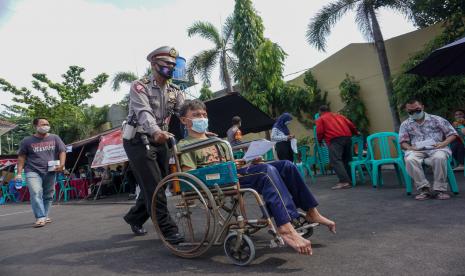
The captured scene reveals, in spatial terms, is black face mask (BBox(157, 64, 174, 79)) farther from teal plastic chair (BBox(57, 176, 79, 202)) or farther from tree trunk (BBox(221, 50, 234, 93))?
tree trunk (BBox(221, 50, 234, 93))

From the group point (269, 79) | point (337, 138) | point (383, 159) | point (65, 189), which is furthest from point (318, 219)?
point (269, 79)

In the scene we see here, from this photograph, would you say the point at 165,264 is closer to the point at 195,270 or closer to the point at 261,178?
the point at 195,270

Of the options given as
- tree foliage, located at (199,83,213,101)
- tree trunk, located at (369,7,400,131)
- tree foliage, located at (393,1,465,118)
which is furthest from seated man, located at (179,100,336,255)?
tree foliage, located at (199,83,213,101)

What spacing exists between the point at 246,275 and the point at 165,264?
76 cm

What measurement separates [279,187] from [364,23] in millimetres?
11297

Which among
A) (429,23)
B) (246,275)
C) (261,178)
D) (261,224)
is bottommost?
(246,275)

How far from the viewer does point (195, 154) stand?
10.3 ft

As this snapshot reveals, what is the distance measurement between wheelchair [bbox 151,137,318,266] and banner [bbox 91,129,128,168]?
705cm

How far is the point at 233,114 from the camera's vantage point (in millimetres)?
9172

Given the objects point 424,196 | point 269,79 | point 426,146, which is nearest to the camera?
point 424,196

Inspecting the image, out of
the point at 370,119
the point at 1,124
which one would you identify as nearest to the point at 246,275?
the point at 370,119

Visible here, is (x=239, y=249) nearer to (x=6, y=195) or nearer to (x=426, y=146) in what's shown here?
(x=426, y=146)

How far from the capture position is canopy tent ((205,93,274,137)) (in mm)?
8500

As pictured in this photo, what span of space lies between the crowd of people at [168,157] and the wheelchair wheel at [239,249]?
242mm
